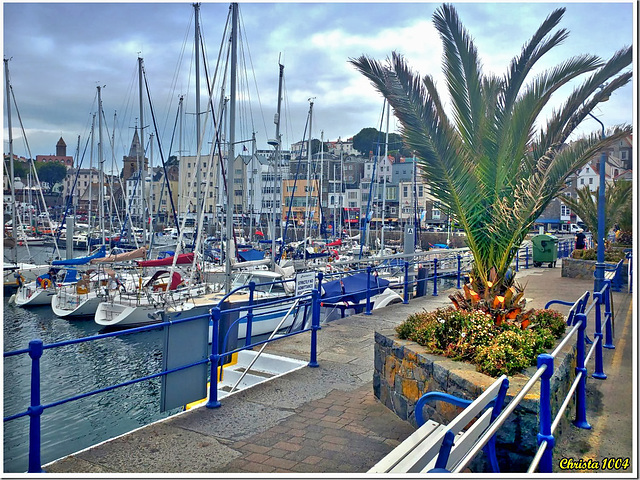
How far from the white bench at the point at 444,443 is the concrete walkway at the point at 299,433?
1.07 metres

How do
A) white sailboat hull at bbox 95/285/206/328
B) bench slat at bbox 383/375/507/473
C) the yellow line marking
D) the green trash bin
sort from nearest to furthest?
bench slat at bbox 383/375/507/473
the yellow line marking
white sailboat hull at bbox 95/285/206/328
the green trash bin

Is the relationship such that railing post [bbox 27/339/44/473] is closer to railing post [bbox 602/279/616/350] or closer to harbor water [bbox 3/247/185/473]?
harbor water [bbox 3/247/185/473]

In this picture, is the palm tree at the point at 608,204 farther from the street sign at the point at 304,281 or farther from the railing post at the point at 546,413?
the railing post at the point at 546,413

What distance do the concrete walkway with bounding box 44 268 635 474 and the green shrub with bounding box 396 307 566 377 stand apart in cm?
87

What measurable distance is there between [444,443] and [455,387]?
219cm

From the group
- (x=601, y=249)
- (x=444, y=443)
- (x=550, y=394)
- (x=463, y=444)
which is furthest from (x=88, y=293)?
(x=444, y=443)

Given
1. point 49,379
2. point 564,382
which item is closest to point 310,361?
point 564,382

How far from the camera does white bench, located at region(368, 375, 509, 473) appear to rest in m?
2.89

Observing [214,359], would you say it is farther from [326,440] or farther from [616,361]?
[616,361]

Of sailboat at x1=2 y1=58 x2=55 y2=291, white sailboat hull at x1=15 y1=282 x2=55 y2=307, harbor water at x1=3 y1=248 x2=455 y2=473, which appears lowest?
harbor water at x1=3 y1=248 x2=455 y2=473

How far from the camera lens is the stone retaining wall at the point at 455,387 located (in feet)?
14.4

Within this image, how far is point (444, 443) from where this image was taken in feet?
9.34

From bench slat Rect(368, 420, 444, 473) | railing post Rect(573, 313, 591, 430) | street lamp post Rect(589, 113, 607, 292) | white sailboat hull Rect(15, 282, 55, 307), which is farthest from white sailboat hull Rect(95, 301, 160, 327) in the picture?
bench slat Rect(368, 420, 444, 473)

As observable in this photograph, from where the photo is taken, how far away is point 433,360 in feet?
17.5
